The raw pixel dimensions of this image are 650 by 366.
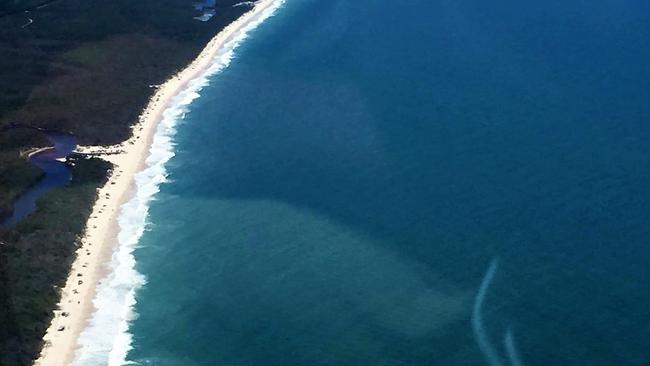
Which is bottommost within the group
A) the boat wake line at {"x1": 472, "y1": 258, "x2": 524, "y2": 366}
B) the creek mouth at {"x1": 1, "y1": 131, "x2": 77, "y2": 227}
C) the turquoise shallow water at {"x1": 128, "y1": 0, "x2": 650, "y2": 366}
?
the boat wake line at {"x1": 472, "y1": 258, "x2": 524, "y2": 366}

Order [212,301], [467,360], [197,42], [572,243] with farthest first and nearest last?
[197,42], [572,243], [212,301], [467,360]

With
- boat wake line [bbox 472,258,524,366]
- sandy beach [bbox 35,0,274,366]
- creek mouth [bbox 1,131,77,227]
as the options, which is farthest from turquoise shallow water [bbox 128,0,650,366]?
creek mouth [bbox 1,131,77,227]

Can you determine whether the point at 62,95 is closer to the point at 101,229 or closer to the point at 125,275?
the point at 101,229

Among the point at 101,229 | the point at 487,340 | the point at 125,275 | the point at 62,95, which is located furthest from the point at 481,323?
the point at 62,95

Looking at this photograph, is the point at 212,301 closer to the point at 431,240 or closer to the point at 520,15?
the point at 431,240

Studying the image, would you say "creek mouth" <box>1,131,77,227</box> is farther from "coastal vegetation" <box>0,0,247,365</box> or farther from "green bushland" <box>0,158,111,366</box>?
"green bushland" <box>0,158,111,366</box>

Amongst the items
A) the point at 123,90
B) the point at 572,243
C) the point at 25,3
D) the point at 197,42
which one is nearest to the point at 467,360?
the point at 572,243
